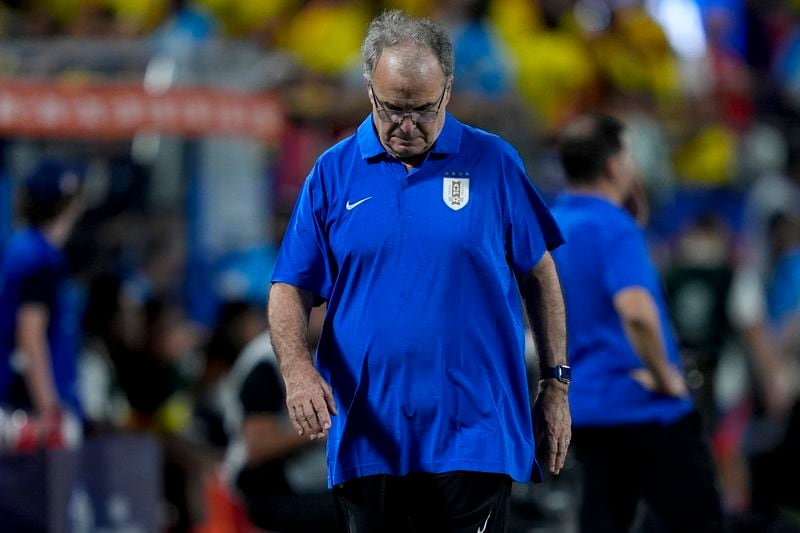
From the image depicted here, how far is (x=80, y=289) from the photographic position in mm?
9953

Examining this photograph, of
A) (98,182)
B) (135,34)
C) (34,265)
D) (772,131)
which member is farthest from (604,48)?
(34,265)

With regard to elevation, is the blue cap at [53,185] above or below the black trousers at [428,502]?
above

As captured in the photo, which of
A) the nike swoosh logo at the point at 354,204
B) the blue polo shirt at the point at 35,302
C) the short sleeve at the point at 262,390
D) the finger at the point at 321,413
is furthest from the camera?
the blue polo shirt at the point at 35,302

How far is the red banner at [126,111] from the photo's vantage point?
9484 millimetres

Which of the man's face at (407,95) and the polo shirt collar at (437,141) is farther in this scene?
the polo shirt collar at (437,141)

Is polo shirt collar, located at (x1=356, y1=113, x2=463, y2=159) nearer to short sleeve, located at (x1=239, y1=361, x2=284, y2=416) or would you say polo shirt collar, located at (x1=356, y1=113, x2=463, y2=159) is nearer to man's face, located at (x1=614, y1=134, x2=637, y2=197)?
man's face, located at (x1=614, y1=134, x2=637, y2=197)

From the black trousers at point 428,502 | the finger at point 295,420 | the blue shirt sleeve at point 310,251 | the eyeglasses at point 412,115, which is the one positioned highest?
the eyeglasses at point 412,115

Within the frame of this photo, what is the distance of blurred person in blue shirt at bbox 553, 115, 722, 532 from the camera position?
19.1 feet

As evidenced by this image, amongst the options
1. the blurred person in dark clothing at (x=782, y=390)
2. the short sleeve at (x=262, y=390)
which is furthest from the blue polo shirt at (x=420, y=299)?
the blurred person in dark clothing at (x=782, y=390)

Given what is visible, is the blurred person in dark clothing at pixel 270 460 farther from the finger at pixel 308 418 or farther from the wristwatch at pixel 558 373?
the finger at pixel 308 418

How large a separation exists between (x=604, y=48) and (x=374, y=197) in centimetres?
989

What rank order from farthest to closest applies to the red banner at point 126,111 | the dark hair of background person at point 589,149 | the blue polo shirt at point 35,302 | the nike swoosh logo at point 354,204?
the red banner at point 126,111 → the blue polo shirt at point 35,302 → the dark hair of background person at point 589,149 → the nike swoosh logo at point 354,204

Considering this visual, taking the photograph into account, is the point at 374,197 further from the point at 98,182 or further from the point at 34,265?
the point at 98,182

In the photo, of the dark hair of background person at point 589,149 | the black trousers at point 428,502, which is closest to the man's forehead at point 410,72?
the black trousers at point 428,502
